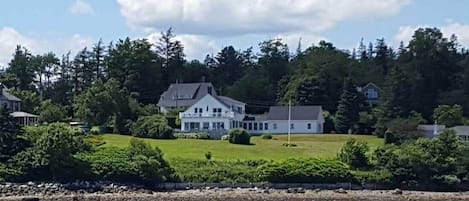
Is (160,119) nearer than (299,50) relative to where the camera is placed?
Yes

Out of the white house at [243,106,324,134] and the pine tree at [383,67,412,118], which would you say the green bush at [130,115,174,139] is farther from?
the pine tree at [383,67,412,118]

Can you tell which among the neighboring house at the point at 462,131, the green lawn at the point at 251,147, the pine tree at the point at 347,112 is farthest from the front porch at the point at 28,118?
the neighboring house at the point at 462,131

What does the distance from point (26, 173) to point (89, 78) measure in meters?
55.0

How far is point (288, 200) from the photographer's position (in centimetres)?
4488

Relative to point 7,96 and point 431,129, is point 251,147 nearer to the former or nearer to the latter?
point 431,129

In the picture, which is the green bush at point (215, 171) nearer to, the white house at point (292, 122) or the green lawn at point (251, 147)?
the green lawn at point (251, 147)

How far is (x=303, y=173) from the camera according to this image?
174 ft

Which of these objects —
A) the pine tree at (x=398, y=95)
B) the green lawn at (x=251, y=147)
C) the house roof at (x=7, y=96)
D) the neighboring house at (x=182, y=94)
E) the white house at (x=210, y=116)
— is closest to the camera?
the green lawn at (x=251, y=147)

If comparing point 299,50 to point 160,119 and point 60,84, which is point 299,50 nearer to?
point 60,84

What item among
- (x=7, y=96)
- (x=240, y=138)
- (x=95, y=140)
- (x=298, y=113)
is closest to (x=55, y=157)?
(x=95, y=140)

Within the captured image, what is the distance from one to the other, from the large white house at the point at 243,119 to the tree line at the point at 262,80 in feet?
9.13

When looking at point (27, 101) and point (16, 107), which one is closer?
point (16, 107)

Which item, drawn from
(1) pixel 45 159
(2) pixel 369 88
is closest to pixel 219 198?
(1) pixel 45 159

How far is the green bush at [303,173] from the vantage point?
2092 inches
